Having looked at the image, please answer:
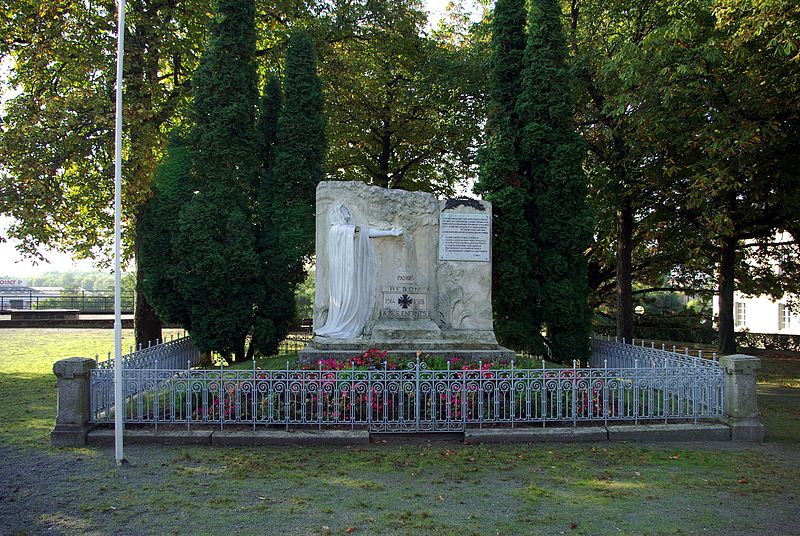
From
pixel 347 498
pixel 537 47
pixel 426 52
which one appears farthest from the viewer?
pixel 426 52

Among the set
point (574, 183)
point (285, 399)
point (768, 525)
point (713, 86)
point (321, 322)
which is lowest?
point (768, 525)

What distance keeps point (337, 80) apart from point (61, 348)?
483 inches

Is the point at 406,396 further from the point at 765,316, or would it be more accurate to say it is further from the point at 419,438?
the point at 765,316

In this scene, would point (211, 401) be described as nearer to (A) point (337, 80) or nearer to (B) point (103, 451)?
(B) point (103, 451)

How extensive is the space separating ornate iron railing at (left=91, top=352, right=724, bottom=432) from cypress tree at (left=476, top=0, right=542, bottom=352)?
459 centimetres

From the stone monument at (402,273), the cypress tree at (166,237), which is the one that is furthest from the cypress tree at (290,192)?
the stone monument at (402,273)

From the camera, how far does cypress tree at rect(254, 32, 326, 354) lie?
13422 mm

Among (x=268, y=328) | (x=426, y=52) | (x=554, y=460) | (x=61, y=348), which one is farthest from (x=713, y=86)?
(x=61, y=348)

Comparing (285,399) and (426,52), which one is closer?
(285,399)

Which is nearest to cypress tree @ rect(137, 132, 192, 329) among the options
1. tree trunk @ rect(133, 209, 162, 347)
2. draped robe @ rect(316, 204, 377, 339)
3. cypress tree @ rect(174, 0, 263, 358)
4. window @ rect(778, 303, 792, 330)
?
cypress tree @ rect(174, 0, 263, 358)

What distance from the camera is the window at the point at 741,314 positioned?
34134 millimetres

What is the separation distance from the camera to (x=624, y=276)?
16.6 metres

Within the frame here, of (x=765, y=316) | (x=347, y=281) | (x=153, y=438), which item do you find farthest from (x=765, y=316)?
(x=153, y=438)

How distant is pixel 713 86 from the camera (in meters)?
13.1
